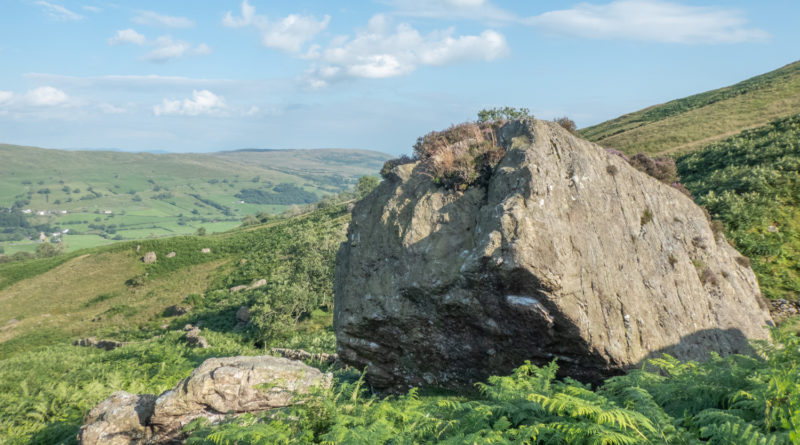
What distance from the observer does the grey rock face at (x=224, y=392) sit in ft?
38.2

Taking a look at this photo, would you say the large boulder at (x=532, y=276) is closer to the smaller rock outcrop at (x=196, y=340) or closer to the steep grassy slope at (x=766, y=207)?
the steep grassy slope at (x=766, y=207)

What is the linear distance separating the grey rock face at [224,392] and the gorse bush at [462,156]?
8.19 meters

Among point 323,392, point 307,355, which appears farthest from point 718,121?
point 323,392

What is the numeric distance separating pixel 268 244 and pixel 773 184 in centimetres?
6625

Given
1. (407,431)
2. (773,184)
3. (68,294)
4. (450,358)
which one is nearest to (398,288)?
(450,358)

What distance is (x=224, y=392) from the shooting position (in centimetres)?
1218

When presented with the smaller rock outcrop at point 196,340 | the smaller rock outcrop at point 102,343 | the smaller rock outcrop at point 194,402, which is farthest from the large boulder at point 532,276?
the smaller rock outcrop at point 102,343

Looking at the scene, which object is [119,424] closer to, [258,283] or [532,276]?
[532,276]

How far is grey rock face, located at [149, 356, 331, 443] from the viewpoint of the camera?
11.7m

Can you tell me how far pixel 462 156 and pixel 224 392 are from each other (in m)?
11.3

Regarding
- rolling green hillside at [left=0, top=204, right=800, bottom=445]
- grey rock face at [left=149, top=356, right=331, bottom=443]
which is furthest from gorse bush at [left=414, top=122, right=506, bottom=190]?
grey rock face at [left=149, top=356, right=331, bottom=443]

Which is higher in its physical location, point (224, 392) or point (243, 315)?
point (224, 392)

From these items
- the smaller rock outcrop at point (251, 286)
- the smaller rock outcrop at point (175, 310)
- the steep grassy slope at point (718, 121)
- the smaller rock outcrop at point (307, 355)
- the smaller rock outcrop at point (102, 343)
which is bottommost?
the smaller rock outcrop at point (175, 310)

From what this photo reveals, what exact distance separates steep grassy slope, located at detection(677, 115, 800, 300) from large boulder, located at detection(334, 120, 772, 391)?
5.88 meters
